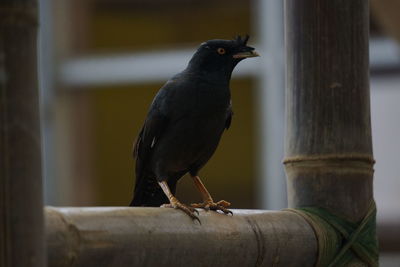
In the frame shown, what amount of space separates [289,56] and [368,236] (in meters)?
0.66

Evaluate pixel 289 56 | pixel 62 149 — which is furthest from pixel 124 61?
pixel 289 56

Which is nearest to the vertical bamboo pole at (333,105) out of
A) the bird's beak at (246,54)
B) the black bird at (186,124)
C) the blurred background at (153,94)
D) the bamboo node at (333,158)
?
the bamboo node at (333,158)

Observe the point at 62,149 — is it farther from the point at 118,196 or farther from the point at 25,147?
the point at 25,147

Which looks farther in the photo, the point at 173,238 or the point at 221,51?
the point at 221,51

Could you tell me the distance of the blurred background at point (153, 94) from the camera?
431 inches

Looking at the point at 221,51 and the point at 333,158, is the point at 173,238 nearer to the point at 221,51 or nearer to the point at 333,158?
the point at 333,158

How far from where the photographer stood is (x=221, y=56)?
4660 mm

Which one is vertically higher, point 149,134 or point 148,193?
point 149,134

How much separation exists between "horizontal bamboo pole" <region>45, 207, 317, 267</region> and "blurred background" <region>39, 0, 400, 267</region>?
21.1ft

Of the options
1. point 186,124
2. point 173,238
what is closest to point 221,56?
point 186,124

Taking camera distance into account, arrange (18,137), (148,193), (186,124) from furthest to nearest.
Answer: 1. (148,193)
2. (186,124)
3. (18,137)

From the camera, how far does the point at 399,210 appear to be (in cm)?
1098

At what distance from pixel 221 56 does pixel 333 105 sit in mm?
1305

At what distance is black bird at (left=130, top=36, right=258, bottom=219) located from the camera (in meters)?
4.41
